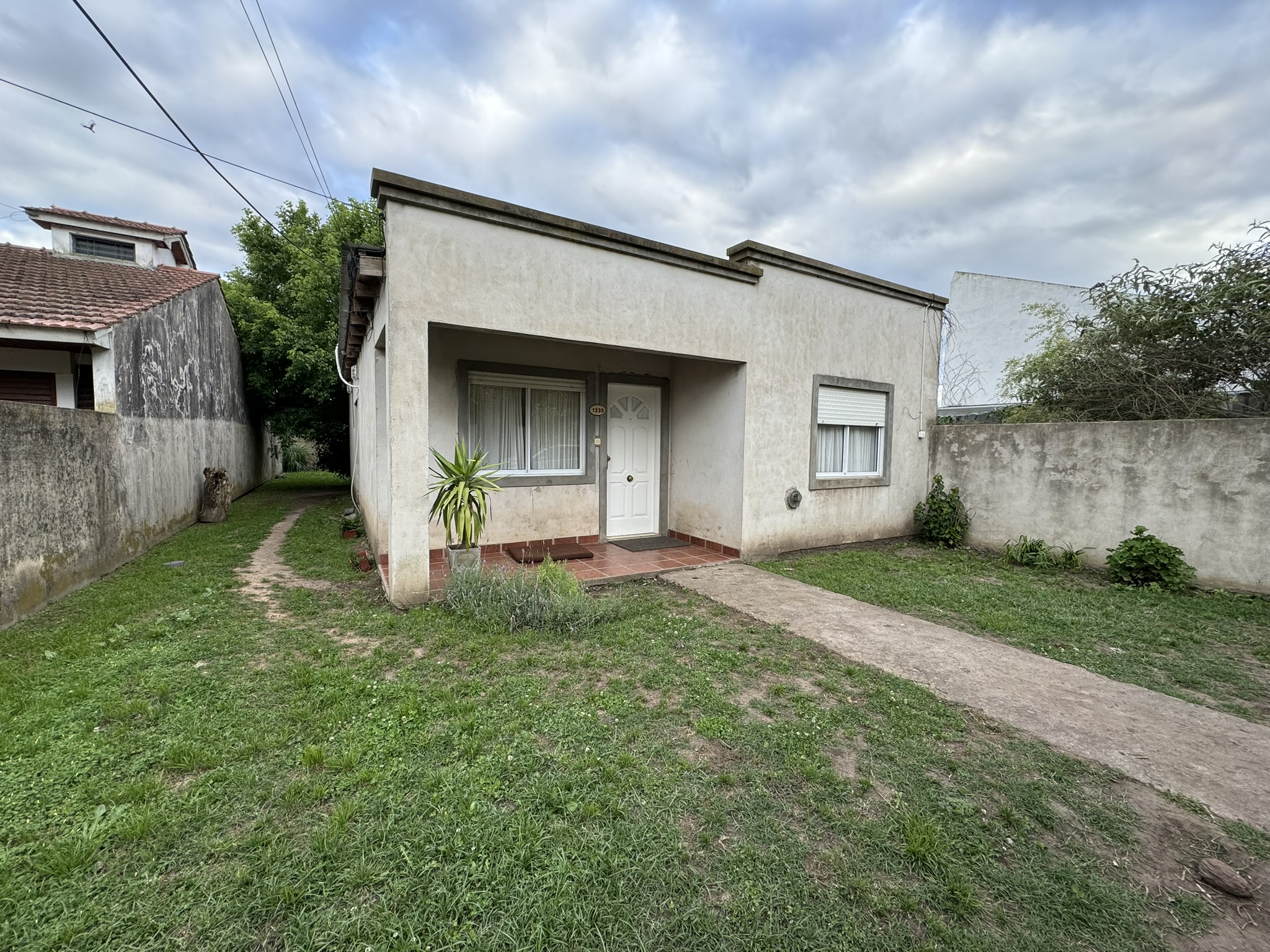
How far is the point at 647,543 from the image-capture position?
784cm

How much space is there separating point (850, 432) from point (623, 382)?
3633mm

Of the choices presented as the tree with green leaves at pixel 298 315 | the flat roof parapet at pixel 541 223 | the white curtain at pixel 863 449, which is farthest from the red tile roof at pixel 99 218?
the white curtain at pixel 863 449

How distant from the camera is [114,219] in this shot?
12.2 meters

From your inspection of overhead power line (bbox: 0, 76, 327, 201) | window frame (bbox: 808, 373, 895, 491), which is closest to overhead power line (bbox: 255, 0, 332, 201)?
overhead power line (bbox: 0, 76, 327, 201)

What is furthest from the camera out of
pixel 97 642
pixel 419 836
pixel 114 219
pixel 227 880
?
pixel 114 219

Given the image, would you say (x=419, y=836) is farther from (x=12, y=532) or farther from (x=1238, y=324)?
(x=1238, y=324)

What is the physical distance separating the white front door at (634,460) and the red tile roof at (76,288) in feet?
22.3

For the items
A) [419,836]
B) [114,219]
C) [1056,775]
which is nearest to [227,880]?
[419,836]

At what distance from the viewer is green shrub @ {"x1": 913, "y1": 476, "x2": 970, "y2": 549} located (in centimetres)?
842

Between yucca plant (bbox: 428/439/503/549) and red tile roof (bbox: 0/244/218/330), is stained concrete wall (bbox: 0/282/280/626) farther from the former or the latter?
yucca plant (bbox: 428/439/503/549)

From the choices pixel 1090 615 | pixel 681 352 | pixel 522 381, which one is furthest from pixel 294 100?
pixel 1090 615

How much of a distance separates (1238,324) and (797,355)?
5882 millimetres

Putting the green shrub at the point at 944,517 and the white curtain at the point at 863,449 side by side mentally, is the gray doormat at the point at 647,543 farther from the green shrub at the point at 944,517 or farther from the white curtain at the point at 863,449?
the green shrub at the point at 944,517

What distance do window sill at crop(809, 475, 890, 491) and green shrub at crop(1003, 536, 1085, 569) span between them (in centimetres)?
195
